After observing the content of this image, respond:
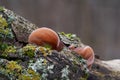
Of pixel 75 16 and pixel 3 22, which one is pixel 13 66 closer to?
pixel 3 22

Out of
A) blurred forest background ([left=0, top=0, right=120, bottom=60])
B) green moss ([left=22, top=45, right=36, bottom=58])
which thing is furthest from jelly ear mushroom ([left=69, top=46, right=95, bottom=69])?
blurred forest background ([left=0, top=0, right=120, bottom=60])

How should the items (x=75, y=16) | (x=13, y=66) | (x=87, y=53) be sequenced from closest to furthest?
(x=13, y=66) < (x=87, y=53) < (x=75, y=16)

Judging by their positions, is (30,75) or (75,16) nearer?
(30,75)

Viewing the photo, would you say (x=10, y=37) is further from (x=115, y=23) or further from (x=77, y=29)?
(x=115, y=23)

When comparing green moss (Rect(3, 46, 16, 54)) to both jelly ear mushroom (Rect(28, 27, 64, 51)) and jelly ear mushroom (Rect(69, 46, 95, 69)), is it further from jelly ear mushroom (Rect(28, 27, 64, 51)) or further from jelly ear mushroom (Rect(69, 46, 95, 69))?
jelly ear mushroom (Rect(69, 46, 95, 69))

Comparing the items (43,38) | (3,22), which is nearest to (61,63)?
(43,38)

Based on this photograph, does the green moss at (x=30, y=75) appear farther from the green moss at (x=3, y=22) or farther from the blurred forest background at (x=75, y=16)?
the blurred forest background at (x=75, y=16)

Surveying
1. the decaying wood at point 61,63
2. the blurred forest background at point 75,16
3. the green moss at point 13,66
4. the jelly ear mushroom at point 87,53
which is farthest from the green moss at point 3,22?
the blurred forest background at point 75,16
